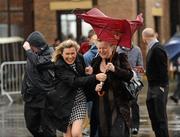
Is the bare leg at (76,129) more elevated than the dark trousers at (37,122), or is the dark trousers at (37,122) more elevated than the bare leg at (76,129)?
the bare leg at (76,129)

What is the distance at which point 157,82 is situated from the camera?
1086cm

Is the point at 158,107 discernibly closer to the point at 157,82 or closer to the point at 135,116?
the point at 157,82

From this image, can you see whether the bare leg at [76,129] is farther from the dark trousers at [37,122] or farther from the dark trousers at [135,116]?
the dark trousers at [135,116]

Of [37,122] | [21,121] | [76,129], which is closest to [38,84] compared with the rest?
[37,122]

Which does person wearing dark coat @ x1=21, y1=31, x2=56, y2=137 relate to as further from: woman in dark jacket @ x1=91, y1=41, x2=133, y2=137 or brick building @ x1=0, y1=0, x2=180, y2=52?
brick building @ x1=0, y1=0, x2=180, y2=52

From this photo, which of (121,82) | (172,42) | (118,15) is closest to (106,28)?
(121,82)

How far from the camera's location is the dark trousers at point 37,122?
10906 mm

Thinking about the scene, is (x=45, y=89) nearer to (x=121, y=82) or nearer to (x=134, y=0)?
(x=121, y=82)

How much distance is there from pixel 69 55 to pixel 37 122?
2.26 metres

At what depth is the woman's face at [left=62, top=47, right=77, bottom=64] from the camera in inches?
356

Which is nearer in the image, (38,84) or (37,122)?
(38,84)

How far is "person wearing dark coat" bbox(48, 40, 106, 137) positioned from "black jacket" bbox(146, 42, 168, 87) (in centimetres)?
198

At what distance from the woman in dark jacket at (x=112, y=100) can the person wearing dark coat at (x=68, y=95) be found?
0.60 m

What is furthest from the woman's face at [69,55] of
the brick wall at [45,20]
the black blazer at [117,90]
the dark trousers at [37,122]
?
the brick wall at [45,20]
